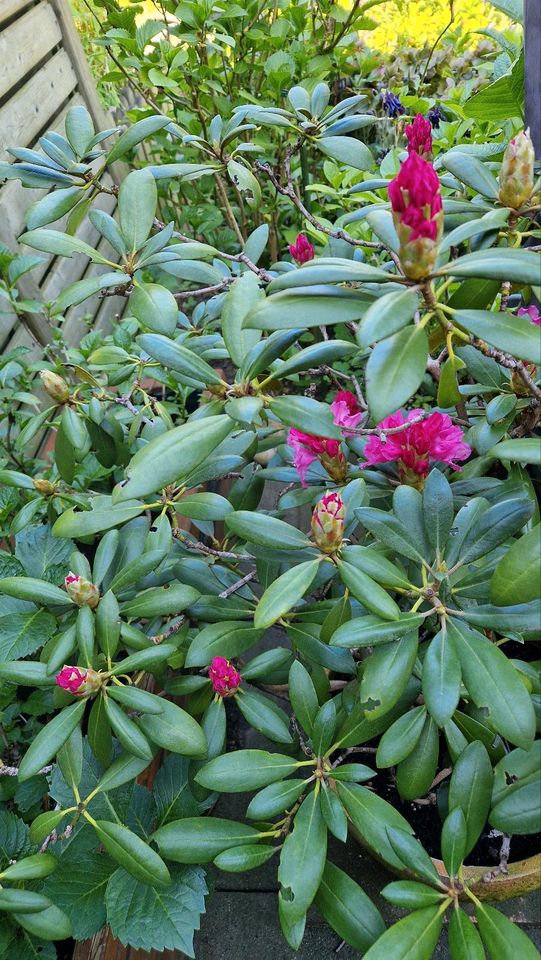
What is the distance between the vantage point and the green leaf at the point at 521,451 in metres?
0.57

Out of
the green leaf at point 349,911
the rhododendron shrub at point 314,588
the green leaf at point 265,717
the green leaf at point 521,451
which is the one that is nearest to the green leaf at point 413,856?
the rhododendron shrub at point 314,588

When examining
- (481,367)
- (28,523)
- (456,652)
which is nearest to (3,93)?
(28,523)

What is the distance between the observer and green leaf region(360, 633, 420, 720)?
0.67 m

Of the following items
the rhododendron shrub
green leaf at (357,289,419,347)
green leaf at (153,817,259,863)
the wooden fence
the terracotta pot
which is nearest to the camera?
green leaf at (357,289,419,347)

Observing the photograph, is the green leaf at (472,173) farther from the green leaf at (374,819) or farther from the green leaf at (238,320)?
the green leaf at (374,819)

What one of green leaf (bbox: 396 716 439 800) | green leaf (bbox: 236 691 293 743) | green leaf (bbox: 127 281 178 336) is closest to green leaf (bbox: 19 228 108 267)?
green leaf (bbox: 127 281 178 336)

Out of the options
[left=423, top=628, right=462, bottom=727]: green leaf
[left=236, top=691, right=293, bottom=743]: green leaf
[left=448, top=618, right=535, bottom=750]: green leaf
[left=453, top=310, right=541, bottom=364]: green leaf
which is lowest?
[left=236, top=691, right=293, bottom=743]: green leaf

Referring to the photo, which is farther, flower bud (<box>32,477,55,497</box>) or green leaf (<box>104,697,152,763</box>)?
flower bud (<box>32,477,55,497</box>)

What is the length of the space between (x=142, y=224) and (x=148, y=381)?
4.65 feet

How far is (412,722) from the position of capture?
0.76 m

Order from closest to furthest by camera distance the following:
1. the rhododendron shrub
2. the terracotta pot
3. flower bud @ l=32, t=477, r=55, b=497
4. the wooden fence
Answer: the rhododendron shrub
the terracotta pot
flower bud @ l=32, t=477, r=55, b=497
the wooden fence

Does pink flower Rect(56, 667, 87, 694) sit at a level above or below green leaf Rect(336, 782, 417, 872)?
below

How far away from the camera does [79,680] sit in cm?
79

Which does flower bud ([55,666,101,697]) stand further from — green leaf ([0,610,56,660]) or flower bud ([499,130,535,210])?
flower bud ([499,130,535,210])
